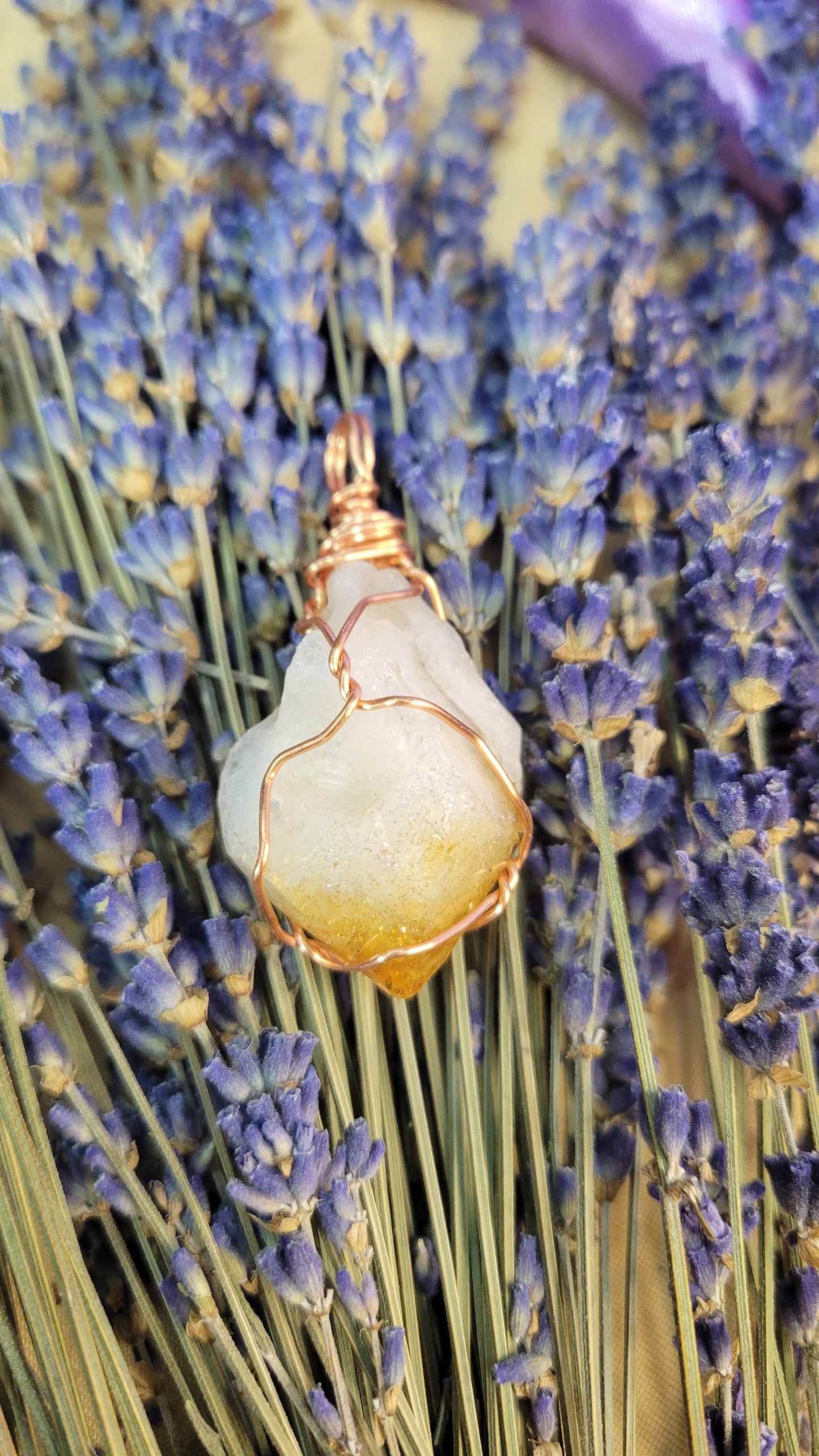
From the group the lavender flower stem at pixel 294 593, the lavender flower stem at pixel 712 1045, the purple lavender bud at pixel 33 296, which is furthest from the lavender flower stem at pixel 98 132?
the lavender flower stem at pixel 712 1045

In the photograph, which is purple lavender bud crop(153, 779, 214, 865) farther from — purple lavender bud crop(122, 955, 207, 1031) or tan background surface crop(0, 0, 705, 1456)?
tan background surface crop(0, 0, 705, 1456)

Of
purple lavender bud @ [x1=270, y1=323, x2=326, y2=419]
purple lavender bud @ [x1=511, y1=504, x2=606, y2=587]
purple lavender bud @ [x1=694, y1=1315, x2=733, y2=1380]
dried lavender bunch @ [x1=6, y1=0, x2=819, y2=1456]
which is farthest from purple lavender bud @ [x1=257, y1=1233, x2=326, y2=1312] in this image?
purple lavender bud @ [x1=270, y1=323, x2=326, y2=419]

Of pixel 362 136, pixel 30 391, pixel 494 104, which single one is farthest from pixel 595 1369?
pixel 494 104

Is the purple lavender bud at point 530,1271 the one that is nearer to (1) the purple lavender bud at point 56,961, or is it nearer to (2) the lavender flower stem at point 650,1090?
(2) the lavender flower stem at point 650,1090

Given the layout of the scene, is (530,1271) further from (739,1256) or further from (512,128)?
(512,128)

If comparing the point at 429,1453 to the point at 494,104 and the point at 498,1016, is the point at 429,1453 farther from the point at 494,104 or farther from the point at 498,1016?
the point at 494,104

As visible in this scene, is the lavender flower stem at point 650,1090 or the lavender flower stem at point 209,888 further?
the lavender flower stem at point 209,888

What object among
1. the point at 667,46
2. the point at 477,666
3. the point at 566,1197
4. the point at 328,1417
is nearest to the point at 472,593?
the point at 477,666
